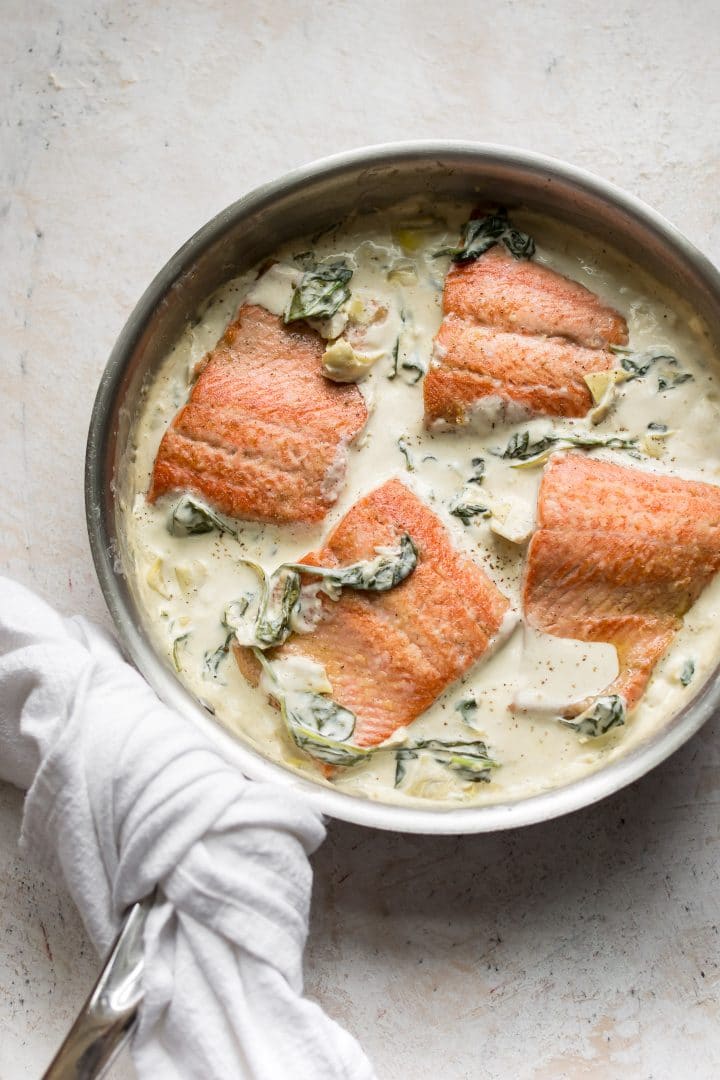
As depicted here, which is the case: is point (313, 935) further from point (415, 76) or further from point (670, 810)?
point (415, 76)

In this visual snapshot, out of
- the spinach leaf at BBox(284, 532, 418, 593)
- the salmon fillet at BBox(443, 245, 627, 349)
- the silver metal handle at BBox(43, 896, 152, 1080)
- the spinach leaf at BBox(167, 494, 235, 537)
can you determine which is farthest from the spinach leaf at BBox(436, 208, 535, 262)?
the silver metal handle at BBox(43, 896, 152, 1080)

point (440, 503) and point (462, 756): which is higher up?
point (440, 503)

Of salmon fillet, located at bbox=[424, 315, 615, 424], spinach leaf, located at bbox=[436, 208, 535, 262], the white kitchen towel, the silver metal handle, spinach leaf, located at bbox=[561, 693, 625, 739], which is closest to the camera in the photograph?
the silver metal handle

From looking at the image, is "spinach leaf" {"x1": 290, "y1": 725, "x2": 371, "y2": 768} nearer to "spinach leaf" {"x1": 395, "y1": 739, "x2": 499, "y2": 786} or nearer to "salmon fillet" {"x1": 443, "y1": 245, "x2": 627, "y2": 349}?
"spinach leaf" {"x1": 395, "y1": 739, "x2": 499, "y2": 786}

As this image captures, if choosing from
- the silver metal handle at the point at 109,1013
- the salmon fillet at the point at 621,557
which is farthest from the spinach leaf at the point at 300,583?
the silver metal handle at the point at 109,1013

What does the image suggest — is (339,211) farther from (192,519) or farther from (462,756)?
(462,756)

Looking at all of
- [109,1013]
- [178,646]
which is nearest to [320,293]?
[178,646]
